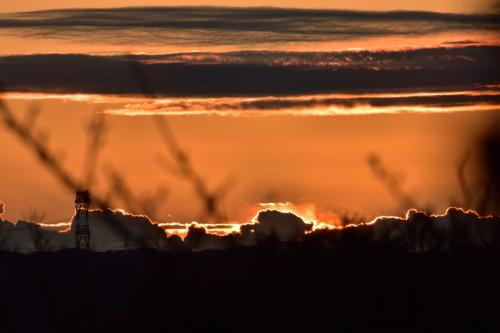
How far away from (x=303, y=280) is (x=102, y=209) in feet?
14.5

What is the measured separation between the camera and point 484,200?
40.6 ft

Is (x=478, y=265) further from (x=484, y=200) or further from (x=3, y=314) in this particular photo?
(x=3, y=314)

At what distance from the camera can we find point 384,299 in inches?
562

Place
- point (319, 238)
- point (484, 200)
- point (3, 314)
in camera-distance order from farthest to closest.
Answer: point (3, 314), point (319, 238), point (484, 200)

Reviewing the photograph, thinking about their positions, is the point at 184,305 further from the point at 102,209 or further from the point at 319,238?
Answer: the point at 102,209

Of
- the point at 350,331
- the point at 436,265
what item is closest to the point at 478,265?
the point at 436,265

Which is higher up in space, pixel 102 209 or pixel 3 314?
pixel 3 314

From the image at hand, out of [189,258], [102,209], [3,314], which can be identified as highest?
[3,314]

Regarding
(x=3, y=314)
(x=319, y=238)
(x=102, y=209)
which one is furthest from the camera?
(x=3, y=314)

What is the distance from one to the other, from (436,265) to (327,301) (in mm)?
1282

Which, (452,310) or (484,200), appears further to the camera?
(452,310)

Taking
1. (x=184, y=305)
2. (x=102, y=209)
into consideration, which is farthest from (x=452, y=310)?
(x=102, y=209)

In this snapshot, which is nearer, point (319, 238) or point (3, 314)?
point (319, 238)

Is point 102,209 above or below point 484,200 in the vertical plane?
below
